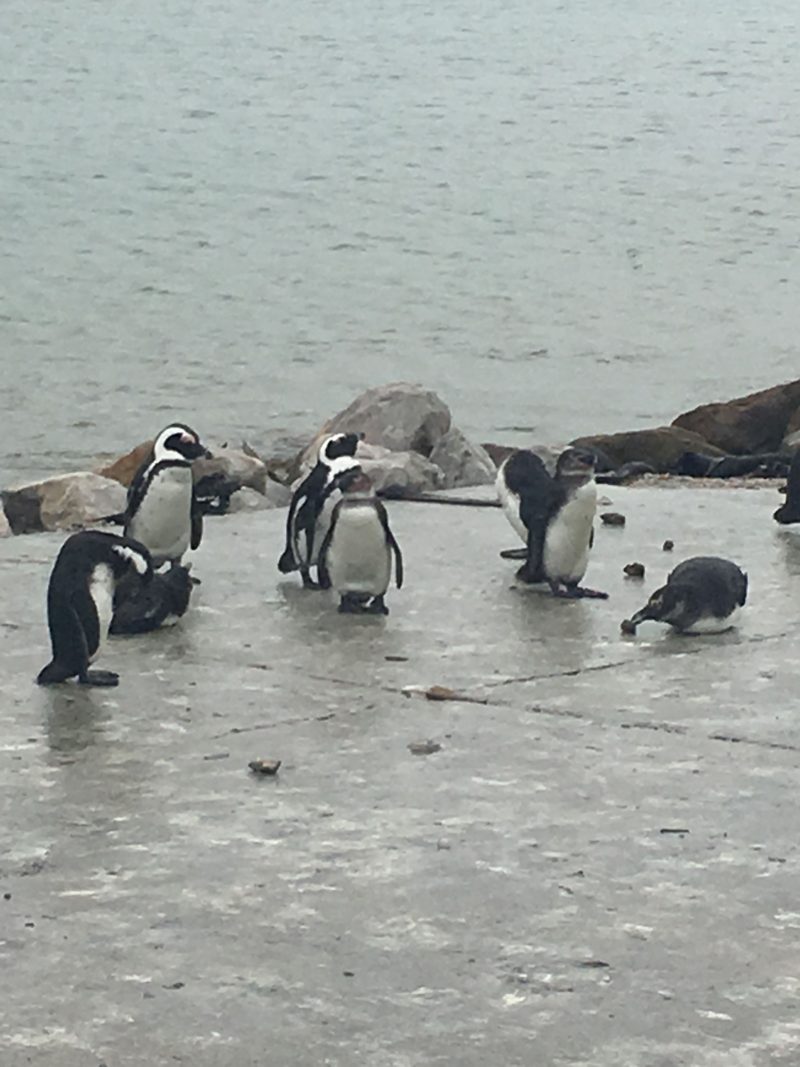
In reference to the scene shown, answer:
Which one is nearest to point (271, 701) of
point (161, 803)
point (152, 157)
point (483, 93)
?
point (161, 803)

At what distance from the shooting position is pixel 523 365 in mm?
27078

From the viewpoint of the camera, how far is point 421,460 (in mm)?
12203

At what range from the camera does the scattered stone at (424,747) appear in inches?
228

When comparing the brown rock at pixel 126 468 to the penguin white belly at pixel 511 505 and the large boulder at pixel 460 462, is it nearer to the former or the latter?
the large boulder at pixel 460 462

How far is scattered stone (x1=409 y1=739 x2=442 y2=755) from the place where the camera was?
19.0ft

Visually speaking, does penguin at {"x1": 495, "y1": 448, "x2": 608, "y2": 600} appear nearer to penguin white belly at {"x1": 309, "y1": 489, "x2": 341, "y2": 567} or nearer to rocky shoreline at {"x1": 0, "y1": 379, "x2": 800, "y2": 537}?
penguin white belly at {"x1": 309, "y1": 489, "x2": 341, "y2": 567}

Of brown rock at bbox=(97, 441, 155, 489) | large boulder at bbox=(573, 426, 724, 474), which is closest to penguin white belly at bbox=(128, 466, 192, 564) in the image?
brown rock at bbox=(97, 441, 155, 489)

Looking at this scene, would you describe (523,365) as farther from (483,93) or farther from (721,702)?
(483,93)

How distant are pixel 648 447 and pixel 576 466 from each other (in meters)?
6.31

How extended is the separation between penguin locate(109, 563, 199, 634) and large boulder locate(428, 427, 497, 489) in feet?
17.4

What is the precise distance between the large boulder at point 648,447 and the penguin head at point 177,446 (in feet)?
19.5

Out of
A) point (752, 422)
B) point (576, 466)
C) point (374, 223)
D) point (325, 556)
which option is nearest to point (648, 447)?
point (752, 422)

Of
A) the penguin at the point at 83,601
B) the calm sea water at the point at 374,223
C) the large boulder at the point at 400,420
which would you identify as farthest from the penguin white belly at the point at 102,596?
the calm sea water at the point at 374,223

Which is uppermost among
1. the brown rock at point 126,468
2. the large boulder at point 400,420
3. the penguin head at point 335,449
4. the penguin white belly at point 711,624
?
the penguin head at point 335,449
